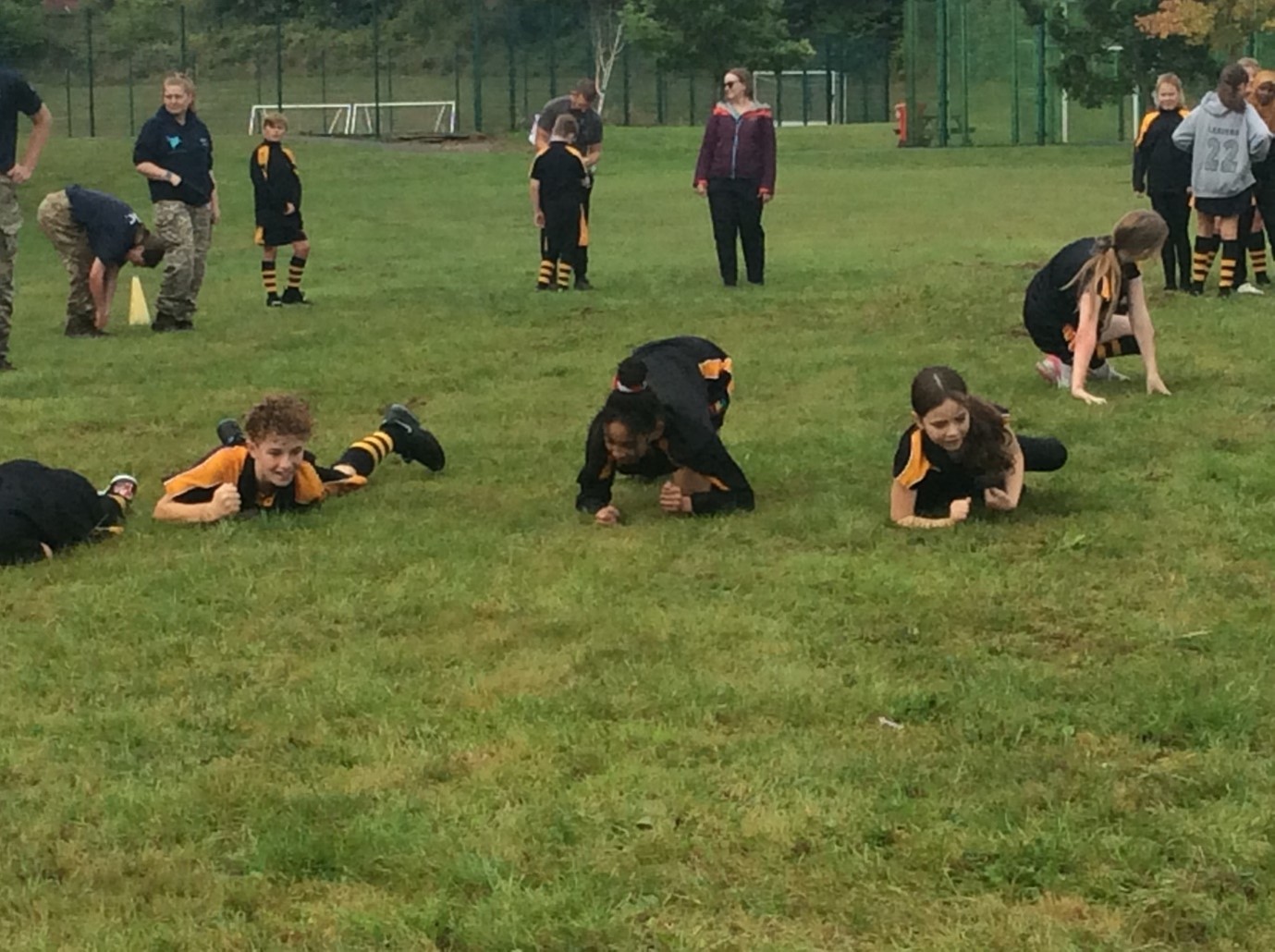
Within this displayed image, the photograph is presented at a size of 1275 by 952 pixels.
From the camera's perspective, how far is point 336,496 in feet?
26.8

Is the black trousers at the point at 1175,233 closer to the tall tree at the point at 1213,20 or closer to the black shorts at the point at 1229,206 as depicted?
the black shorts at the point at 1229,206

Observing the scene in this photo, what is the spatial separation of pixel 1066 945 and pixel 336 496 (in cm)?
503

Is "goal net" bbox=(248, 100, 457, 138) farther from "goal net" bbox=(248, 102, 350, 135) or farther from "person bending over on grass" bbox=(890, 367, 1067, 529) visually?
"person bending over on grass" bbox=(890, 367, 1067, 529)

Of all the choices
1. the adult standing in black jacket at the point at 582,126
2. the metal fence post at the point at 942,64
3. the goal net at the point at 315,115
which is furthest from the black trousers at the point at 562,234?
the goal net at the point at 315,115

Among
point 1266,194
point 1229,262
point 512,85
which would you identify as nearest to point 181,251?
point 1229,262

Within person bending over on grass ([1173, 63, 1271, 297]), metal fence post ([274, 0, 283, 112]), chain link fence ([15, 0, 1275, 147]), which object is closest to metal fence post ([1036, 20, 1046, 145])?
chain link fence ([15, 0, 1275, 147])

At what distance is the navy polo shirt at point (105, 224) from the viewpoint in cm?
1343

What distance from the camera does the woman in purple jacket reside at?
15.5 meters

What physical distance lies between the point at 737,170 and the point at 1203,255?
12.9 ft

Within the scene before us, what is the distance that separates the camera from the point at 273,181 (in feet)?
50.5

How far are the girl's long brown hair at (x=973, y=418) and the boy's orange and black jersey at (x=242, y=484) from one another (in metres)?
2.64

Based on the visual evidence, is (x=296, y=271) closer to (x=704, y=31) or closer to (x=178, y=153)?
(x=178, y=153)

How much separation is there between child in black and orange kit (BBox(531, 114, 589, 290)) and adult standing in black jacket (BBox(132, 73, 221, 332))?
2.95 metres

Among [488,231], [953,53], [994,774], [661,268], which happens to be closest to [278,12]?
[953,53]
